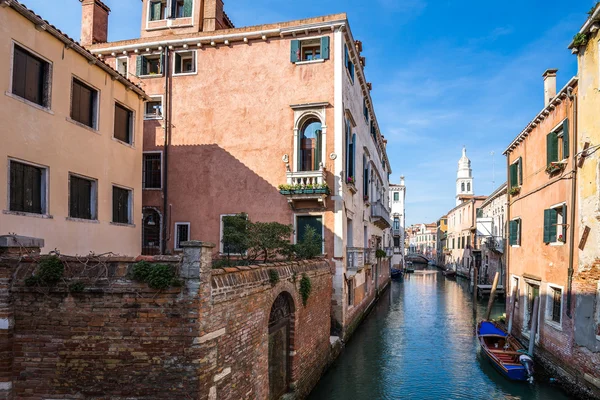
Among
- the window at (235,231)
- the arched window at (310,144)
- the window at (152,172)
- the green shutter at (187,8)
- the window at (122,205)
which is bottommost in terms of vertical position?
the window at (235,231)

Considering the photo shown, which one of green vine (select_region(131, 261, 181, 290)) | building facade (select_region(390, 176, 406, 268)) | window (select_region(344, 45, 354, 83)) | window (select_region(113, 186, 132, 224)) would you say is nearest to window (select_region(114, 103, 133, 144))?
window (select_region(113, 186, 132, 224))

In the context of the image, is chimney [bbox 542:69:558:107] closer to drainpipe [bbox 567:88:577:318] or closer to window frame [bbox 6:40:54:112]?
drainpipe [bbox 567:88:577:318]

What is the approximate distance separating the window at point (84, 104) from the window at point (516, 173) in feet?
43.1

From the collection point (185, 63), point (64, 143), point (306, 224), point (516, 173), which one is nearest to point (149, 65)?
point (185, 63)

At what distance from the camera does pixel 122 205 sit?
11.4 m

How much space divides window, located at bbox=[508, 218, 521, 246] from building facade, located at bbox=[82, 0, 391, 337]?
17.2 ft

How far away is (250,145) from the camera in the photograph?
14.4 metres

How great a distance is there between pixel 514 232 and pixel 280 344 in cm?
1049

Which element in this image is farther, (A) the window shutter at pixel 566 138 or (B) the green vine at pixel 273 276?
(A) the window shutter at pixel 566 138

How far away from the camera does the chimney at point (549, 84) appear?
13641 millimetres

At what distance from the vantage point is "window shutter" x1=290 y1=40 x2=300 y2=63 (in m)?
14.0

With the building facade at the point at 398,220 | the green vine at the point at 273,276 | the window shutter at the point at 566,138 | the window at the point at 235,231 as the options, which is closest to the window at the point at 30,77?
the window at the point at 235,231

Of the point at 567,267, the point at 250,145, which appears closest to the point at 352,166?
the point at 250,145

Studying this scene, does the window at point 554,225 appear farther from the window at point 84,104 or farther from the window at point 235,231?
the window at point 84,104
